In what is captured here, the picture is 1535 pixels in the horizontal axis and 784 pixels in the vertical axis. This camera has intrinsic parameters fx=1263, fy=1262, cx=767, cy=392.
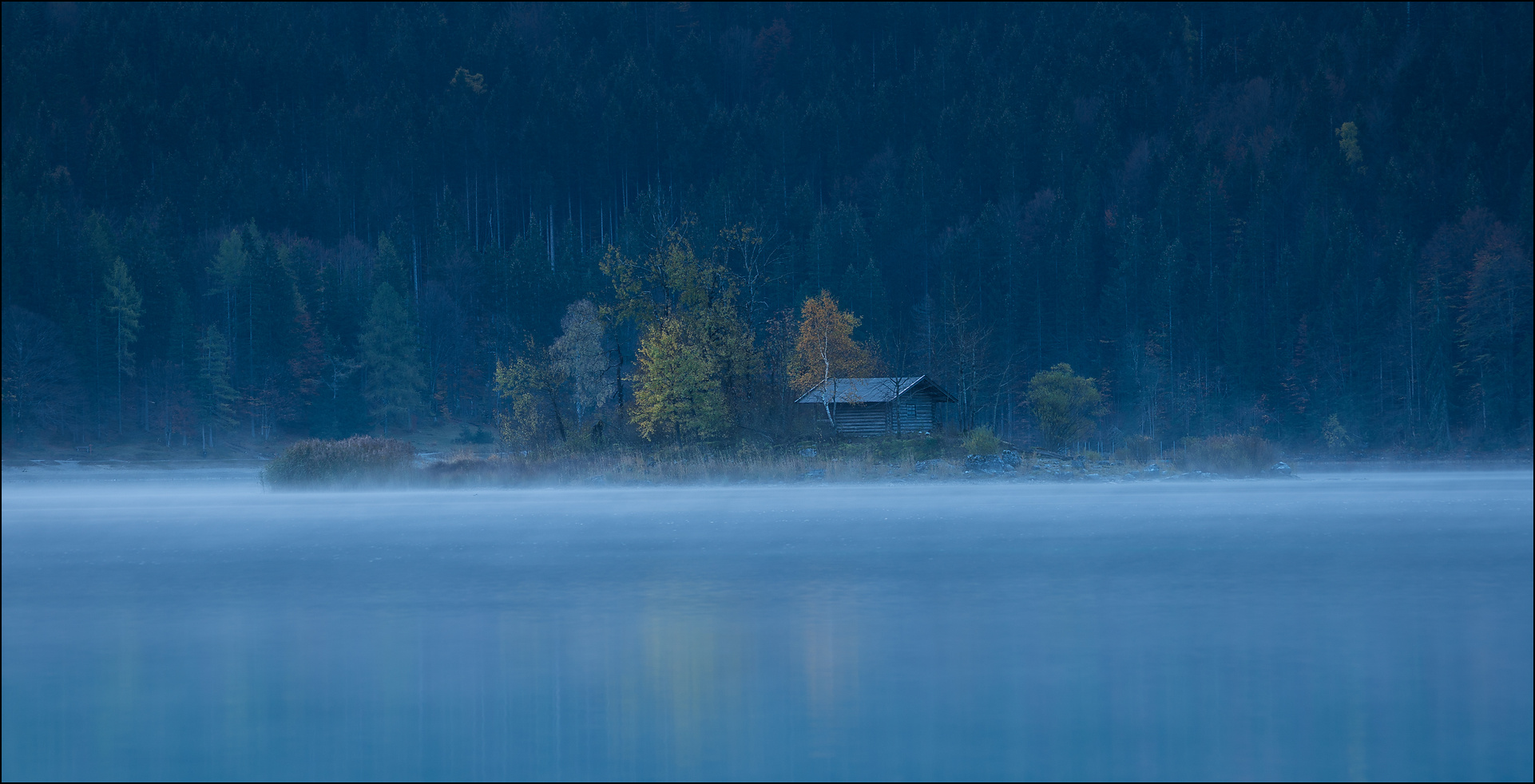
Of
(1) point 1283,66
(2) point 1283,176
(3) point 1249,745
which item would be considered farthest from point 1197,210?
(3) point 1249,745

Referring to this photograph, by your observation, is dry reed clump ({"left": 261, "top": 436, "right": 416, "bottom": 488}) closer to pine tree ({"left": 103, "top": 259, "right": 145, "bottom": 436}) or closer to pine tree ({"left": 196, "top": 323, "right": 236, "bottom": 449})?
pine tree ({"left": 196, "top": 323, "right": 236, "bottom": 449})

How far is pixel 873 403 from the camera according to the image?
50.9 meters

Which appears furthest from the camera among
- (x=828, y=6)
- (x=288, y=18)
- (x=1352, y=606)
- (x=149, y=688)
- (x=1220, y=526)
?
(x=828, y=6)

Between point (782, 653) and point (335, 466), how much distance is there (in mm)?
34006

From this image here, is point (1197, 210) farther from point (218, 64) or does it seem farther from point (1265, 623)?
point (218, 64)

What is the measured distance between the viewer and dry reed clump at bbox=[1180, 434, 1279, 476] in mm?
47938

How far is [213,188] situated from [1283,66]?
84558 millimetres

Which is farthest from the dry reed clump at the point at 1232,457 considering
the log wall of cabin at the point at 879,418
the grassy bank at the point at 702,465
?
the log wall of cabin at the point at 879,418

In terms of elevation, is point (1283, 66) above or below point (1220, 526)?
above

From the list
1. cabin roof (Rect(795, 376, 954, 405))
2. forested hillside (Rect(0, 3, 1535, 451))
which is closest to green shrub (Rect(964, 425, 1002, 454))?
cabin roof (Rect(795, 376, 954, 405))

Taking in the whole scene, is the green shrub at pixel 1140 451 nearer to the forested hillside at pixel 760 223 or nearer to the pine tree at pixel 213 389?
the forested hillside at pixel 760 223

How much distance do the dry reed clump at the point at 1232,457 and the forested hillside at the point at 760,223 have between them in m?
9.59

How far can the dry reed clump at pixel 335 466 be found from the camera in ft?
142

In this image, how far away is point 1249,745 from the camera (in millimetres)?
9242
